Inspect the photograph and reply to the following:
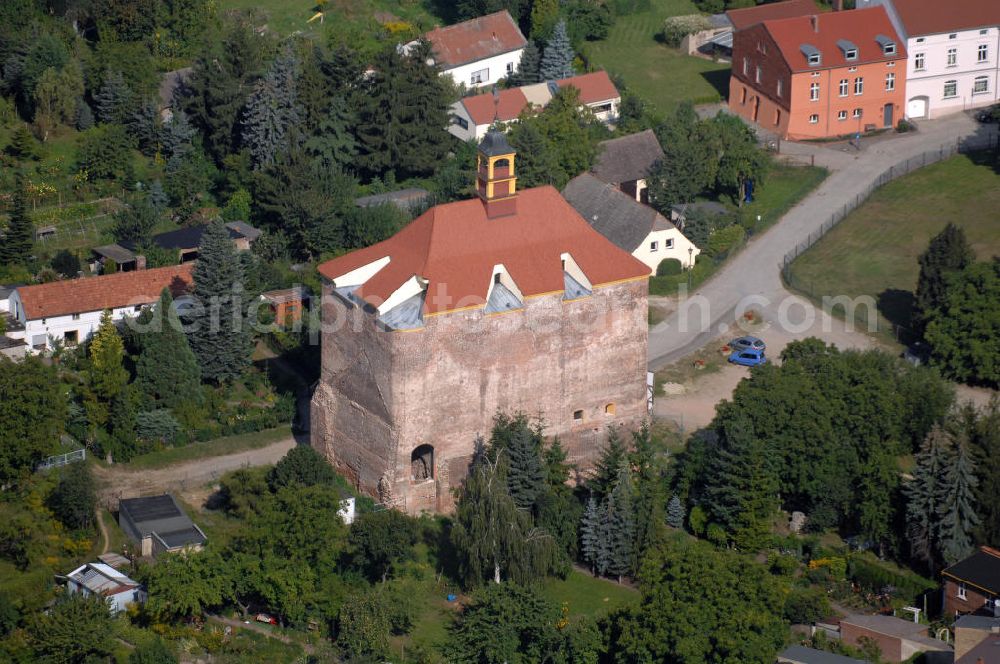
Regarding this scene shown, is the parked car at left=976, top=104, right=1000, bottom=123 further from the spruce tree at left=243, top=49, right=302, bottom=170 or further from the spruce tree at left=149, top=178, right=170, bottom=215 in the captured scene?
the spruce tree at left=149, top=178, right=170, bottom=215

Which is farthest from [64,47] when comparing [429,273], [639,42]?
[429,273]

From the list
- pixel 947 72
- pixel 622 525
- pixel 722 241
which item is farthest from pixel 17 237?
pixel 947 72

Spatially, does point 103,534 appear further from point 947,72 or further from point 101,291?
point 947,72

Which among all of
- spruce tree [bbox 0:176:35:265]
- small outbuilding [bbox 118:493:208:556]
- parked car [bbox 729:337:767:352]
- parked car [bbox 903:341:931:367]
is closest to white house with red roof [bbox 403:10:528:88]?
spruce tree [bbox 0:176:35:265]

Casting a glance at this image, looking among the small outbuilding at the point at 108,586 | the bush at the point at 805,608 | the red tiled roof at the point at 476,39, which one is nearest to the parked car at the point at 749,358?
the bush at the point at 805,608

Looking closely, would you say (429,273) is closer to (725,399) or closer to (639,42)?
(725,399)

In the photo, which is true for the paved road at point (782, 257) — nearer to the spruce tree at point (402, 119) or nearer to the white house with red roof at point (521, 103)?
the white house with red roof at point (521, 103)
